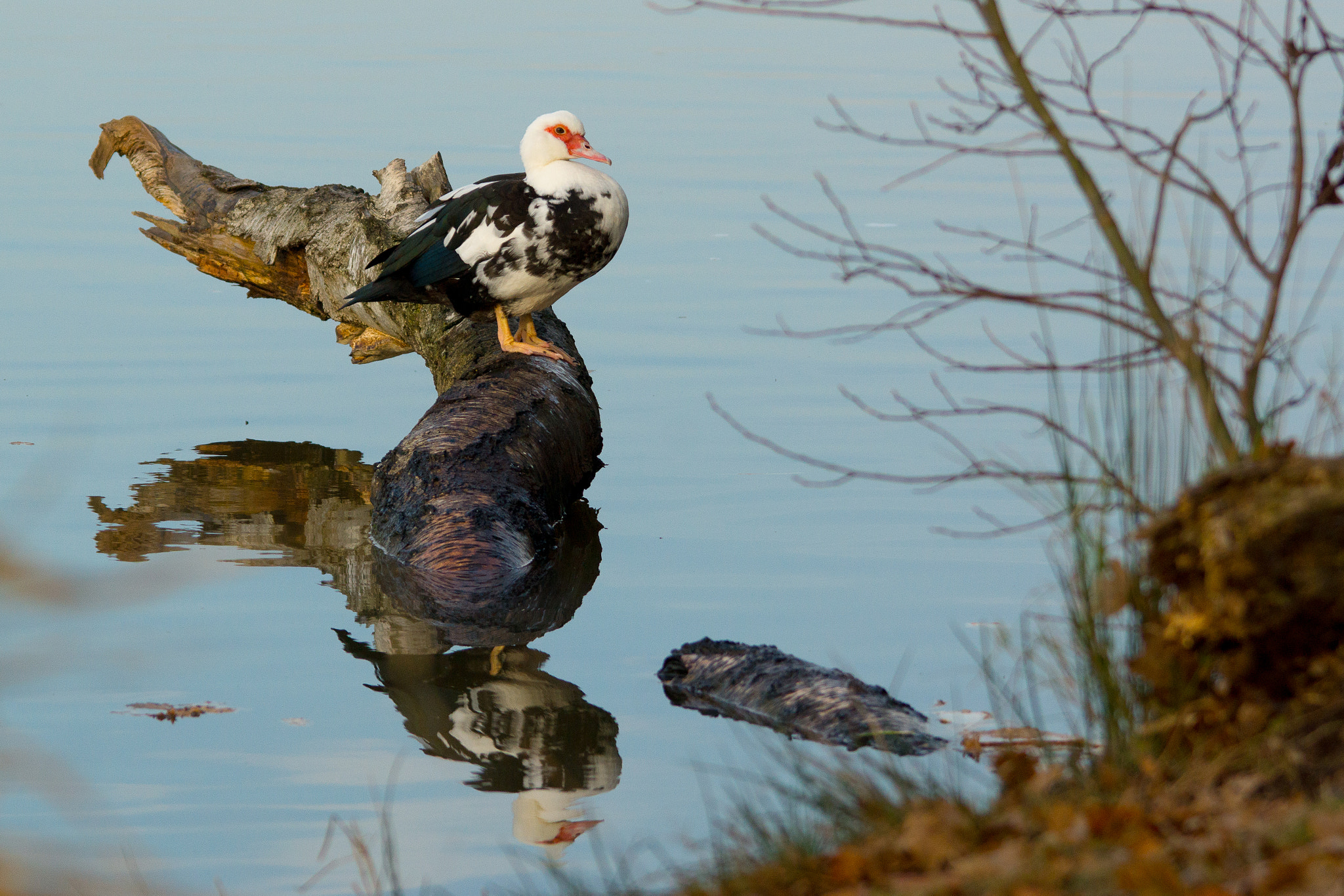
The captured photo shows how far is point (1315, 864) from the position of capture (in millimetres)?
2199

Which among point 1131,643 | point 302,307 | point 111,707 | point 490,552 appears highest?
point 302,307

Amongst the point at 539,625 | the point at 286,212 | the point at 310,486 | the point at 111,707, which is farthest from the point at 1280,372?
the point at 286,212

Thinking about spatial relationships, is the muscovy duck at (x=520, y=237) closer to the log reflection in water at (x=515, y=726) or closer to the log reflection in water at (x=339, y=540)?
the log reflection in water at (x=339, y=540)

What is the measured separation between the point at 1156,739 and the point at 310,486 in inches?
205

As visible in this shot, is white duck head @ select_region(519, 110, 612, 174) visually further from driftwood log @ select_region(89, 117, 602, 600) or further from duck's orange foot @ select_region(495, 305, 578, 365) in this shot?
driftwood log @ select_region(89, 117, 602, 600)

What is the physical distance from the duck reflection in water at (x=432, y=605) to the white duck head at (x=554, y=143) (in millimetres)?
1711

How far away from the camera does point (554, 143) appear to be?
21.3 ft

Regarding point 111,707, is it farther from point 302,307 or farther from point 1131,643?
point 302,307

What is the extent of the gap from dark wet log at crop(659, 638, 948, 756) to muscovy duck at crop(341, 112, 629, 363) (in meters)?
2.28

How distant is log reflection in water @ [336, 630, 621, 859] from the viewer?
159 inches

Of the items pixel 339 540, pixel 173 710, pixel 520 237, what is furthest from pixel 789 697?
pixel 339 540

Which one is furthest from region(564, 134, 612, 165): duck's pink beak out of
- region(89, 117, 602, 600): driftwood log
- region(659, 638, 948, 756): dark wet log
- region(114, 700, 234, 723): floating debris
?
region(114, 700, 234, 723): floating debris

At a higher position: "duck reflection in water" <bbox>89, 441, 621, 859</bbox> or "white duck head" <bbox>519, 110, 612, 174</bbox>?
"white duck head" <bbox>519, 110, 612, 174</bbox>

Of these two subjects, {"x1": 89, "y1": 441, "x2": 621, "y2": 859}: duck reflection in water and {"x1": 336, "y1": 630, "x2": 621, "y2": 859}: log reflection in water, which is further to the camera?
{"x1": 89, "y1": 441, "x2": 621, "y2": 859}: duck reflection in water
